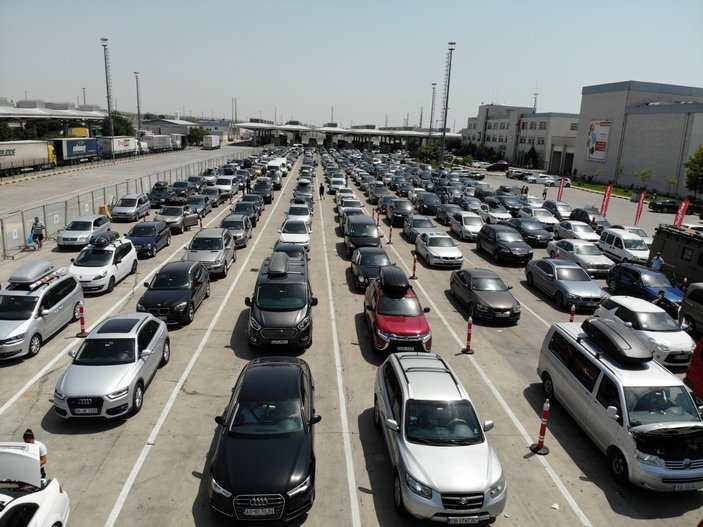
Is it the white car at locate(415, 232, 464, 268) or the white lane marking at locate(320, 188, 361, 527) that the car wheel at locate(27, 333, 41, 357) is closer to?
the white lane marking at locate(320, 188, 361, 527)

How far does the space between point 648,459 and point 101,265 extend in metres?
17.5

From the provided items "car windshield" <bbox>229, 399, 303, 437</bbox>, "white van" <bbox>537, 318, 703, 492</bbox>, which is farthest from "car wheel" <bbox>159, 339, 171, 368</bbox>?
"white van" <bbox>537, 318, 703, 492</bbox>

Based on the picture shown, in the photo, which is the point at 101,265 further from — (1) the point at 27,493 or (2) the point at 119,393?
(1) the point at 27,493

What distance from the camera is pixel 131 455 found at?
9227mm

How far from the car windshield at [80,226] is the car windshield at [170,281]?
11935mm

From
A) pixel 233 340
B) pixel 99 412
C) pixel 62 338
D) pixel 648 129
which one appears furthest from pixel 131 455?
pixel 648 129

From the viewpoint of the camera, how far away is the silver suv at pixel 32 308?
12.7 meters

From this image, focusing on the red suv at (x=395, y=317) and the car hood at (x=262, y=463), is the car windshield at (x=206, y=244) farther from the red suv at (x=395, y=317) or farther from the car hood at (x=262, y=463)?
the car hood at (x=262, y=463)

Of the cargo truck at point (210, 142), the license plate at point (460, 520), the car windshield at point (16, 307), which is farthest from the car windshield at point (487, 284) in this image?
the cargo truck at point (210, 142)

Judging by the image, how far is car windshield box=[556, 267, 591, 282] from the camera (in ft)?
62.4

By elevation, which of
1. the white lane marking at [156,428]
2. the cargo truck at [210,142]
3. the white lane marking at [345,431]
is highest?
the cargo truck at [210,142]

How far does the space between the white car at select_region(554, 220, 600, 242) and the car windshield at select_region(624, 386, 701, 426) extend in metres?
20.2

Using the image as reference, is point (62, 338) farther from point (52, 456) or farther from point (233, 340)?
point (52, 456)

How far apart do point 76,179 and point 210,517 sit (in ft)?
191
